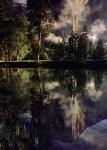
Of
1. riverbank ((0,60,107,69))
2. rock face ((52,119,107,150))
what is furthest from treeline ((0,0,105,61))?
rock face ((52,119,107,150))

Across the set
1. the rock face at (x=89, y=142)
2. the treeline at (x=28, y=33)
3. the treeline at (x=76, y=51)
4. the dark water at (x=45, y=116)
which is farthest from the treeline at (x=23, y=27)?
the rock face at (x=89, y=142)

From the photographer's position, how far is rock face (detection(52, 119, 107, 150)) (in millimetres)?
10383

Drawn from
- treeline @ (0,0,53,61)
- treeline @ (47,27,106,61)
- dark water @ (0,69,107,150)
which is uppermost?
treeline @ (0,0,53,61)

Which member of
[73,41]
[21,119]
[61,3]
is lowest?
[21,119]

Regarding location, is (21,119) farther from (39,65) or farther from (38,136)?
(39,65)

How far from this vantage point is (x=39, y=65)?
67625 mm

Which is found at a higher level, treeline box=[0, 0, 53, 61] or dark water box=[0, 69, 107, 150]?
treeline box=[0, 0, 53, 61]

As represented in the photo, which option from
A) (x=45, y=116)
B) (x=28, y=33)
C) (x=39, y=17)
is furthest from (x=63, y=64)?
(x=45, y=116)

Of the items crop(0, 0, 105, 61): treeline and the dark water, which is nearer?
the dark water

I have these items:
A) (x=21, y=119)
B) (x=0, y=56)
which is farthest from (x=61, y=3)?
(x=21, y=119)

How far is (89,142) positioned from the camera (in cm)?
1091

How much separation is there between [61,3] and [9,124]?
112 meters

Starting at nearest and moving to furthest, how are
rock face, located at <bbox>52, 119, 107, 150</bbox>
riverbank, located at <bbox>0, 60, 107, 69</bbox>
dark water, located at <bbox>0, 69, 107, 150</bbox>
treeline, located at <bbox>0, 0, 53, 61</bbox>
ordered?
rock face, located at <bbox>52, 119, 107, 150</bbox> < dark water, located at <bbox>0, 69, 107, 150</bbox> < riverbank, located at <bbox>0, 60, 107, 69</bbox> < treeline, located at <bbox>0, 0, 53, 61</bbox>

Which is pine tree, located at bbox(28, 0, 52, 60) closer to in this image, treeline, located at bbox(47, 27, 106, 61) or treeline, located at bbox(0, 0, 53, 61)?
treeline, located at bbox(0, 0, 53, 61)
